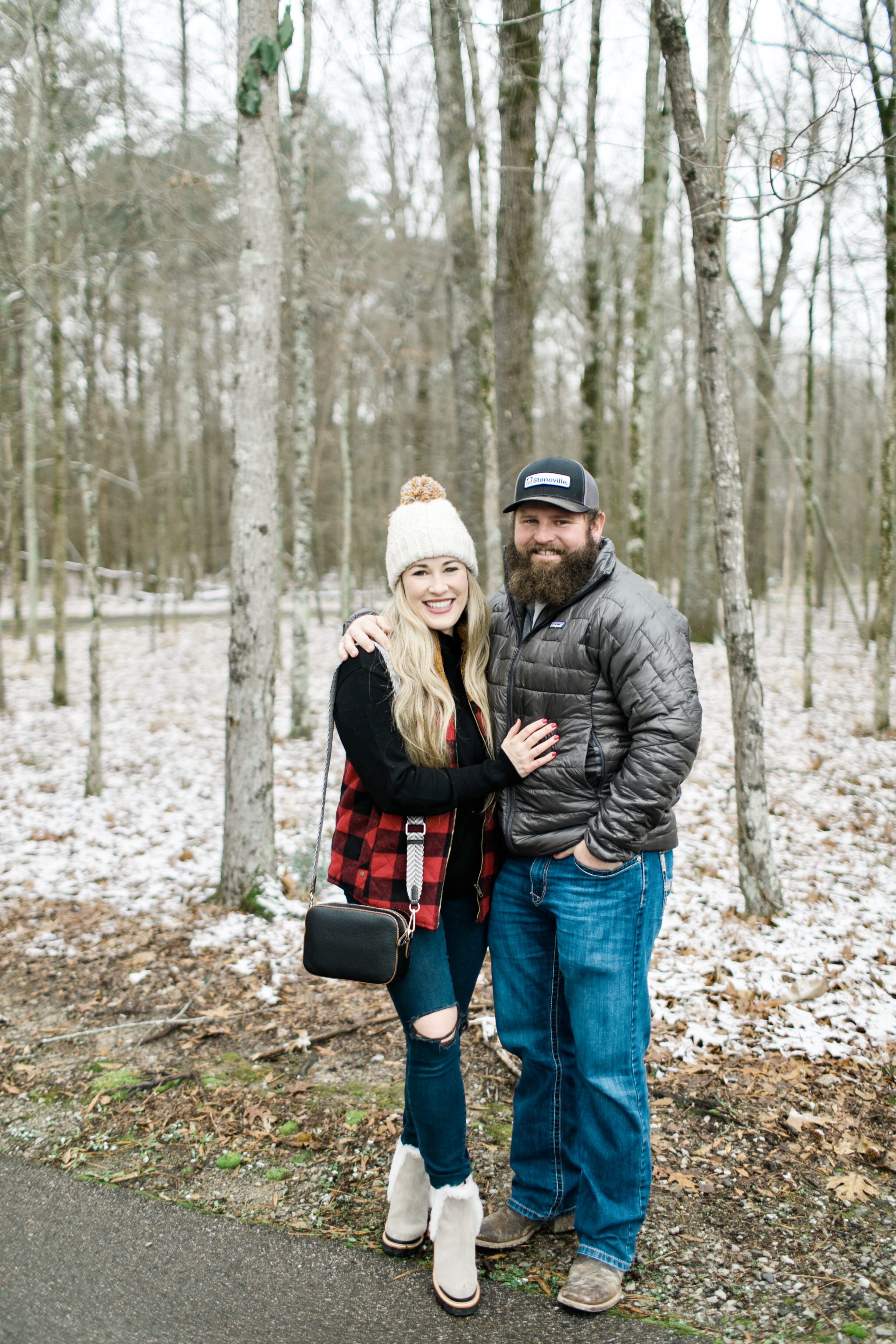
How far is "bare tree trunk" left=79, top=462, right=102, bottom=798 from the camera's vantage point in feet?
25.8

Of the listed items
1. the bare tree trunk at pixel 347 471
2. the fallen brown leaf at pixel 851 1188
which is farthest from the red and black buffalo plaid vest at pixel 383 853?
the bare tree trunk at pixel 347 471

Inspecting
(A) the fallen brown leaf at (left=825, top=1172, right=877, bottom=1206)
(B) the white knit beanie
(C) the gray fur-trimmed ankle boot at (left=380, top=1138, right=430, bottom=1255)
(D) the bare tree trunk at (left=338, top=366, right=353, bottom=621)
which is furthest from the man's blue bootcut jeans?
(D) the bare tree trunk at (left=338, top=366, right=353, bottom=621)

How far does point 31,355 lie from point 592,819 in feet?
49.9

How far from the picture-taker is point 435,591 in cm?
257

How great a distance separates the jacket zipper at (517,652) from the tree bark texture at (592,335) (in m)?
8.90

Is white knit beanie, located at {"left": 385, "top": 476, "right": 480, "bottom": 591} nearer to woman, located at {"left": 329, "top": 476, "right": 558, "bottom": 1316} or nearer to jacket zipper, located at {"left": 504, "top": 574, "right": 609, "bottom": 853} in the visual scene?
woman, located at {"left": 329, "top": 476, "right": 558, "bottom": 1316}

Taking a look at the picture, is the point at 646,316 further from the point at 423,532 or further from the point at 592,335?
the point at 423,532

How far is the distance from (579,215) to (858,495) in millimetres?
21163

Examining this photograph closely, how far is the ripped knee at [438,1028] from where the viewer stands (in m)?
2.44

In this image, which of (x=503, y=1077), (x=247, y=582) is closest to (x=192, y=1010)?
(x=503, y=1077)

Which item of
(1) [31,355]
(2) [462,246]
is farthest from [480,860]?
(1) [31,355]

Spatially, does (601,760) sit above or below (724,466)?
below

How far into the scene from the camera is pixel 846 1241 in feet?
8.50

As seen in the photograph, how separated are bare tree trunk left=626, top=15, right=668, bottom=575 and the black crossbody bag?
7344 mm
